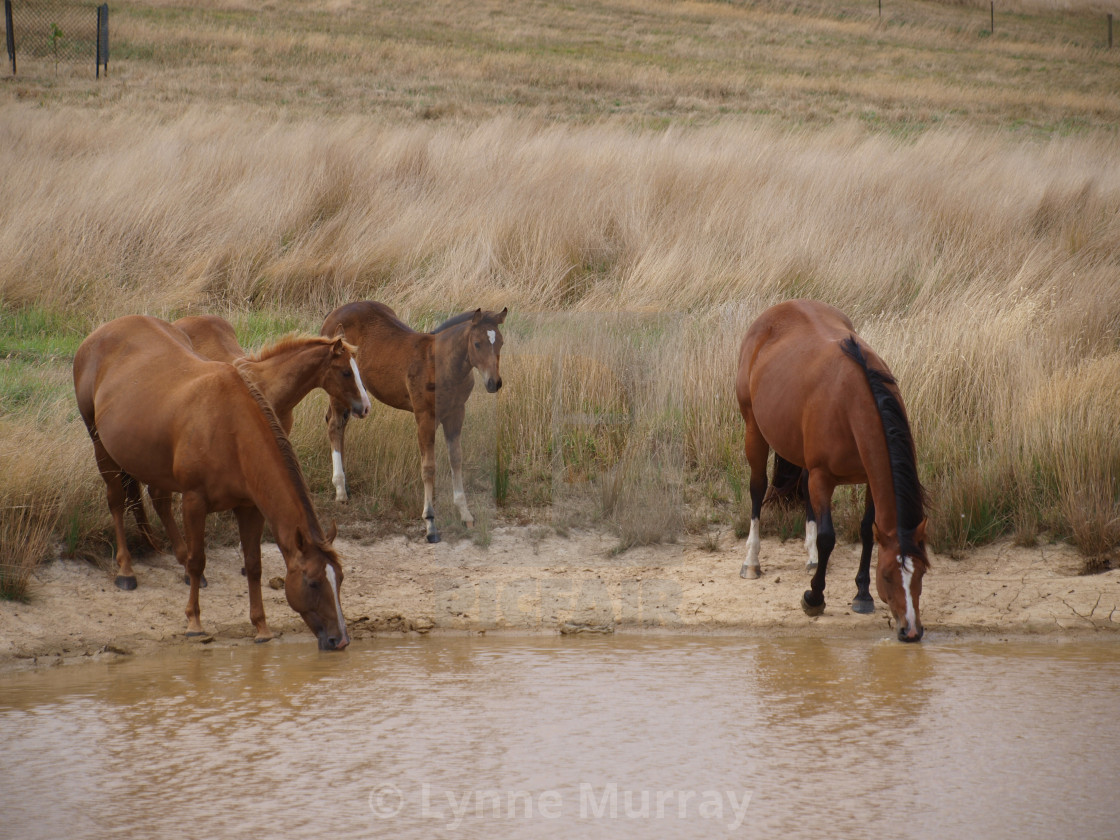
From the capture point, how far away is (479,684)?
4883 millimetres

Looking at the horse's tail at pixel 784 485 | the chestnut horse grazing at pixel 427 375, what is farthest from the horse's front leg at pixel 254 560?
the horse's tail at pixel 784 485

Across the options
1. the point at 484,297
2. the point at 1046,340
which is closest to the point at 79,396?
the point at 484,297

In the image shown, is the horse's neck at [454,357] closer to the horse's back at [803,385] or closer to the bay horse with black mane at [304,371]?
the bay horse with black mane at [304,371]

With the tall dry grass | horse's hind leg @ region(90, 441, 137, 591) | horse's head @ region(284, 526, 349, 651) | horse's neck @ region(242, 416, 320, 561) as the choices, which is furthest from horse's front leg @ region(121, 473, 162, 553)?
horse's head @ region(284, 526, 349, 651)

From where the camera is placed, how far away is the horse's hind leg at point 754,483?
6219 millimetres

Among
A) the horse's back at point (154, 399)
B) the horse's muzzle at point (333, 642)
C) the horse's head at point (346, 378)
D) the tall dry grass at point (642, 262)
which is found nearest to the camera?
the horse's muzzle at point (333, 642)

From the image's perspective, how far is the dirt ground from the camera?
5562mm

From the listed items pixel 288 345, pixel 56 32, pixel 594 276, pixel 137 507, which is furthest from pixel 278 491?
pixel 56 32

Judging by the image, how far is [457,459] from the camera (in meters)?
6.75

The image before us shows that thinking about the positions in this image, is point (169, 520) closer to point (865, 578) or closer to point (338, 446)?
point (338, 446)

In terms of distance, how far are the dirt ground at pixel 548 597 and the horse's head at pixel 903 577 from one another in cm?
64

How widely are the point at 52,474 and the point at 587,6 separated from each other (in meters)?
44.8

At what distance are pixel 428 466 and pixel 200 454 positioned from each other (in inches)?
69.3

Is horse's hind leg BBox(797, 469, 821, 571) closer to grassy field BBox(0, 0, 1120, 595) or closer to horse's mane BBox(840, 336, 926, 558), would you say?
grassy field BBox(0, 0, 1120, 595)
